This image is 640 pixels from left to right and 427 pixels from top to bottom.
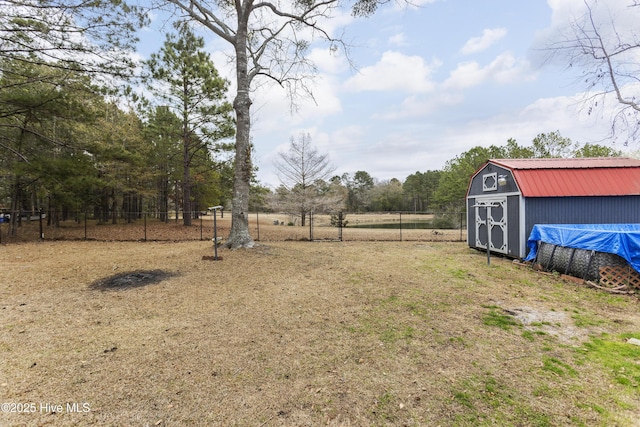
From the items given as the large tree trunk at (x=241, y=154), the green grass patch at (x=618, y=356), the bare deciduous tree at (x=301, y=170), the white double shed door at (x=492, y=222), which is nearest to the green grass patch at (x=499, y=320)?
the green grass patch at (x=618, y=356)

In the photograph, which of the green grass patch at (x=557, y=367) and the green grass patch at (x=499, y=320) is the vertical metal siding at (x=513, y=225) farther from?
the green grass patch at (x=557, y=367)

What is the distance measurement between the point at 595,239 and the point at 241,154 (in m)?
8.84

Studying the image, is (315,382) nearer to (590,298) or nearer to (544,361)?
(544,361)

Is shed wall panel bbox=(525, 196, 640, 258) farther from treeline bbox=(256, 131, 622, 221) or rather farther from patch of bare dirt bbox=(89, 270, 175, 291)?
patch of bare dirt bbox=(89, 270, 175, 291)

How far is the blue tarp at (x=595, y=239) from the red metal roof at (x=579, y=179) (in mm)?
910

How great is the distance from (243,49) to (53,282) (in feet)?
26.0

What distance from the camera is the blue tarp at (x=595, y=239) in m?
5.12

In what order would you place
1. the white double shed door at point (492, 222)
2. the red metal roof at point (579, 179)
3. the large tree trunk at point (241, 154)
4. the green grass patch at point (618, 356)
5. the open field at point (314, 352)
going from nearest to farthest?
the open field at point (314, 352) → the green grass patch at point (618, 356) → the red metal roof at point (579, 179) → the white double shed door at point (492, 222) → the large tree trunk at point (241, 154)

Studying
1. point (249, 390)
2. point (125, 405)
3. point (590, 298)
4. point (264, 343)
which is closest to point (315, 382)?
point (249, 390)

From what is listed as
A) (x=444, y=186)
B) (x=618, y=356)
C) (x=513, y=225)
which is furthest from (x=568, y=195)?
(x=444, y=186)

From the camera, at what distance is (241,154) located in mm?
8578

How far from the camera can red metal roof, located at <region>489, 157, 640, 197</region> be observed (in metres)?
7.42

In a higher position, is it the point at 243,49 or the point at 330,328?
the point at 243,49

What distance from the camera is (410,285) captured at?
538 cm
